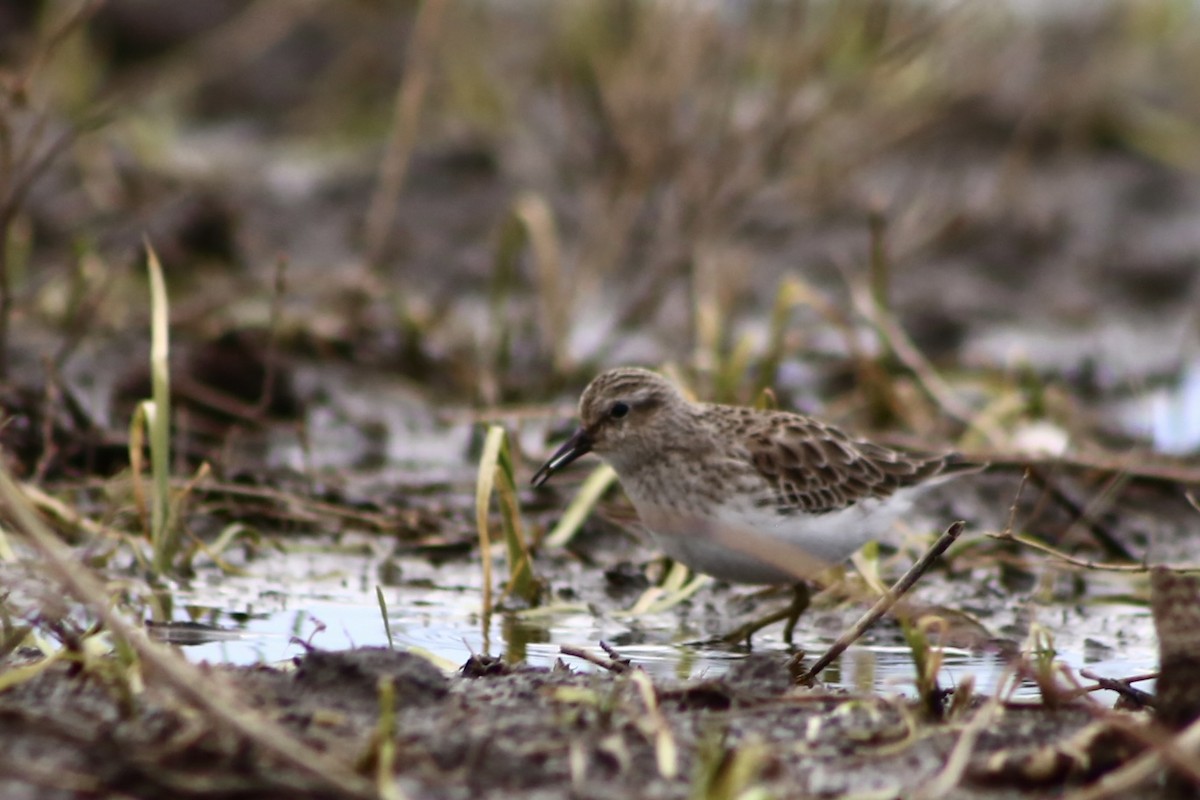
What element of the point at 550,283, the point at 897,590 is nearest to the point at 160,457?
the point at 897,590

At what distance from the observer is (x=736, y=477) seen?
567 cm

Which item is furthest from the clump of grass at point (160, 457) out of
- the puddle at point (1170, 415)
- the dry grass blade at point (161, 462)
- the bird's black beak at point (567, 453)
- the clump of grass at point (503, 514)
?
the puddle at point (1170, 415)

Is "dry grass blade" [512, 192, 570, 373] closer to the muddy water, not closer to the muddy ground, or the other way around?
the muddy ground

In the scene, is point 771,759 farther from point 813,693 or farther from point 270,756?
point 270,756

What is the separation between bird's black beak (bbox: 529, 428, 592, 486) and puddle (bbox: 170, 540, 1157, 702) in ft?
1.49

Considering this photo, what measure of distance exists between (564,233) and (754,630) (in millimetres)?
6329

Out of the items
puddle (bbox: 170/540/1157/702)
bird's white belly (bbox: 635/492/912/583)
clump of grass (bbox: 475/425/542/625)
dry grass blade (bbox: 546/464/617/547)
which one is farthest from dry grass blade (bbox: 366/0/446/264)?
bird's white belly (bbox: 635/492/912/583)

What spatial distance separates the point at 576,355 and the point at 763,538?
12.8ft

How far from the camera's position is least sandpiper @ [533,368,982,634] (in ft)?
17.7

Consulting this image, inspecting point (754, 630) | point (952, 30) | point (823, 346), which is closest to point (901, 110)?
point (952, 30)

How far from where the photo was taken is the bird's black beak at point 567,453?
5.84m

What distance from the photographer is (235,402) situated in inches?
303

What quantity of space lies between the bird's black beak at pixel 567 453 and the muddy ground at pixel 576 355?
1.35 ft

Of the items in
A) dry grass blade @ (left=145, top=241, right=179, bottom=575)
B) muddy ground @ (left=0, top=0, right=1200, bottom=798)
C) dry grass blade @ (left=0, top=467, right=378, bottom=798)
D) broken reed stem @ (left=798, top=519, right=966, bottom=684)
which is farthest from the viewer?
dry grass blade @ (left=145, top=241, right=179, bottom=575)
